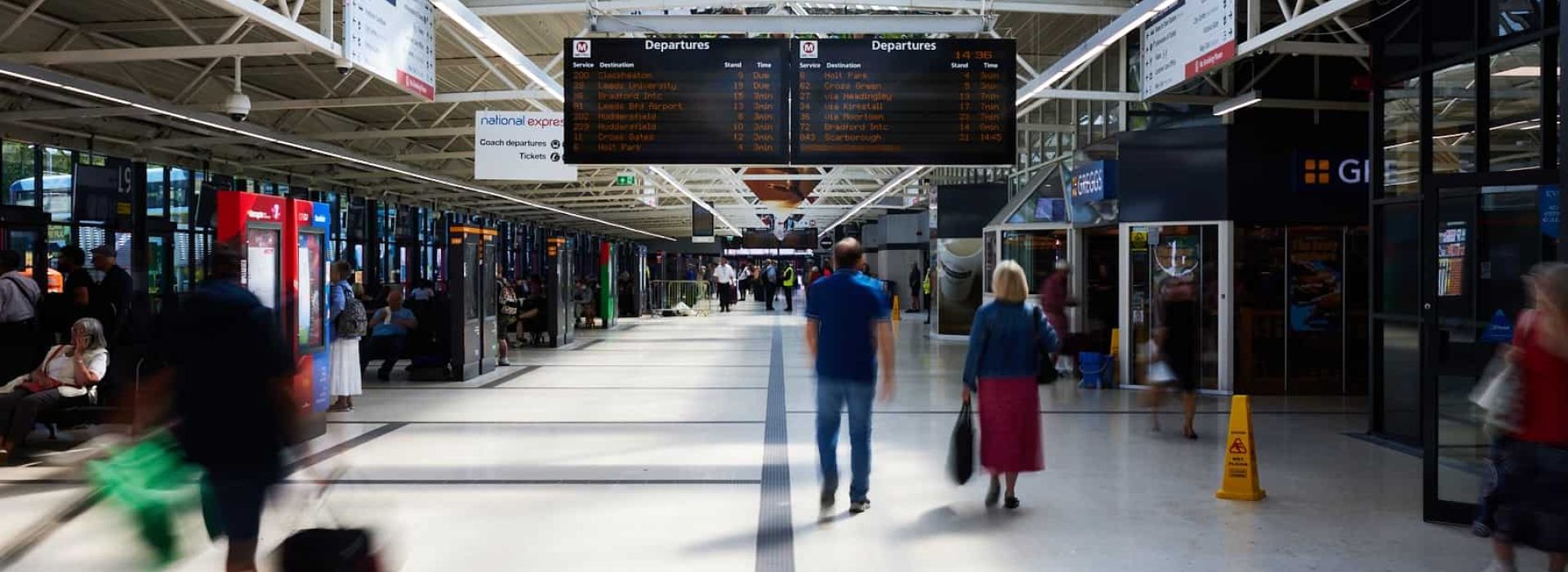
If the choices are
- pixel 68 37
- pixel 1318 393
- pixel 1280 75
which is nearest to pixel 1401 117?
pixel 1280 75

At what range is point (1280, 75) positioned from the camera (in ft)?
38.6

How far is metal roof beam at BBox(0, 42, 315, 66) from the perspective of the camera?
27.2ft

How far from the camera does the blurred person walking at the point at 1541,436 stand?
4141 millimetres

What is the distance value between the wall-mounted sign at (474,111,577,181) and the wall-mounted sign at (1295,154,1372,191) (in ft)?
25.9

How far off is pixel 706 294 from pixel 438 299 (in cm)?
2502

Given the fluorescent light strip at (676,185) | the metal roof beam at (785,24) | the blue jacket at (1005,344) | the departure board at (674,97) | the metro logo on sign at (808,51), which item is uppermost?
the metal roof beam at (785,24)

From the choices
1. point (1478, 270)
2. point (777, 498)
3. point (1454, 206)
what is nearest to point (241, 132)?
A: point (777, 498)

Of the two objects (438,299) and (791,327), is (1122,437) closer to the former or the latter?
(438,299)

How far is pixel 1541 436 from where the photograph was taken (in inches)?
165

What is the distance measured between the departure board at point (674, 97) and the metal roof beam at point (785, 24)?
330 mm

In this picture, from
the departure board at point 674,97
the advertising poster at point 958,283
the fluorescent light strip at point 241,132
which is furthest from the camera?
the advertising poster at point 958,283

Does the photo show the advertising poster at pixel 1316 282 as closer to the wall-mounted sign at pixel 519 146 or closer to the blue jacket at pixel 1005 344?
the blue jacket at pixel 1005 344

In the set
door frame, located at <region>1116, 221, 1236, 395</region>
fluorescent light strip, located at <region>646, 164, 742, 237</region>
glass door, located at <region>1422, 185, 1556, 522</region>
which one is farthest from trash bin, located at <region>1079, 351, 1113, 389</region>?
fluorescent light strip, located at <region>646, 164, 742, 237</region>

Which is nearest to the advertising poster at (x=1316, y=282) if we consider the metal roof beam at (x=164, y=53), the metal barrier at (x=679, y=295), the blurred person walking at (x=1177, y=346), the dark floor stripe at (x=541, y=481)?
the blurred person walking at (x=1177, y=346)
